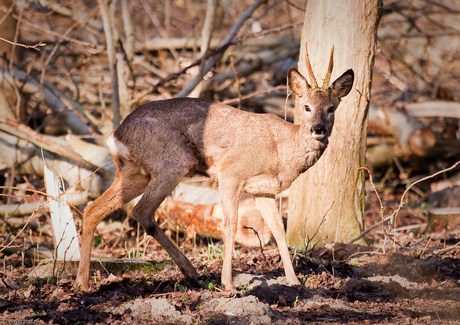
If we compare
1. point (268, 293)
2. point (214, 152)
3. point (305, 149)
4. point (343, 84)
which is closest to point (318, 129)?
point (305, 149)

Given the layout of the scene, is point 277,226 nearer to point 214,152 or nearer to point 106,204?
point 214,152

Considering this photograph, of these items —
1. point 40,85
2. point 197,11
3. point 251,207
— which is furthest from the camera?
point 197,11

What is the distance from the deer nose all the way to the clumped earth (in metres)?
1.41

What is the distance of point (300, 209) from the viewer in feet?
19.5

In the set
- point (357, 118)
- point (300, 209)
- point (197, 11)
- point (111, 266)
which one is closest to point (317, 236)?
point (300, 209)

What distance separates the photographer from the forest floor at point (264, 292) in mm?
3807

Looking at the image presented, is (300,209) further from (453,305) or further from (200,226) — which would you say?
(453,305)

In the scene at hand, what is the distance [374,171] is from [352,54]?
4798mm

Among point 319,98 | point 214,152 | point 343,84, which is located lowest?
point 214,152

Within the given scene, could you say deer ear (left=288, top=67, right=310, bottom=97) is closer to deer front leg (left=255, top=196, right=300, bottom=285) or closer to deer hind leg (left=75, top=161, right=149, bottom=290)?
deer front leg (left=255, top=196, right=300, bottom=285)

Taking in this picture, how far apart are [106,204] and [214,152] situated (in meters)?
1.20

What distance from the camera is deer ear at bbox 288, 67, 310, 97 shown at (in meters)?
5.04

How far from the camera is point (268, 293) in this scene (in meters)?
4.28

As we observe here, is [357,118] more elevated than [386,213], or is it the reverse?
[357,118]
